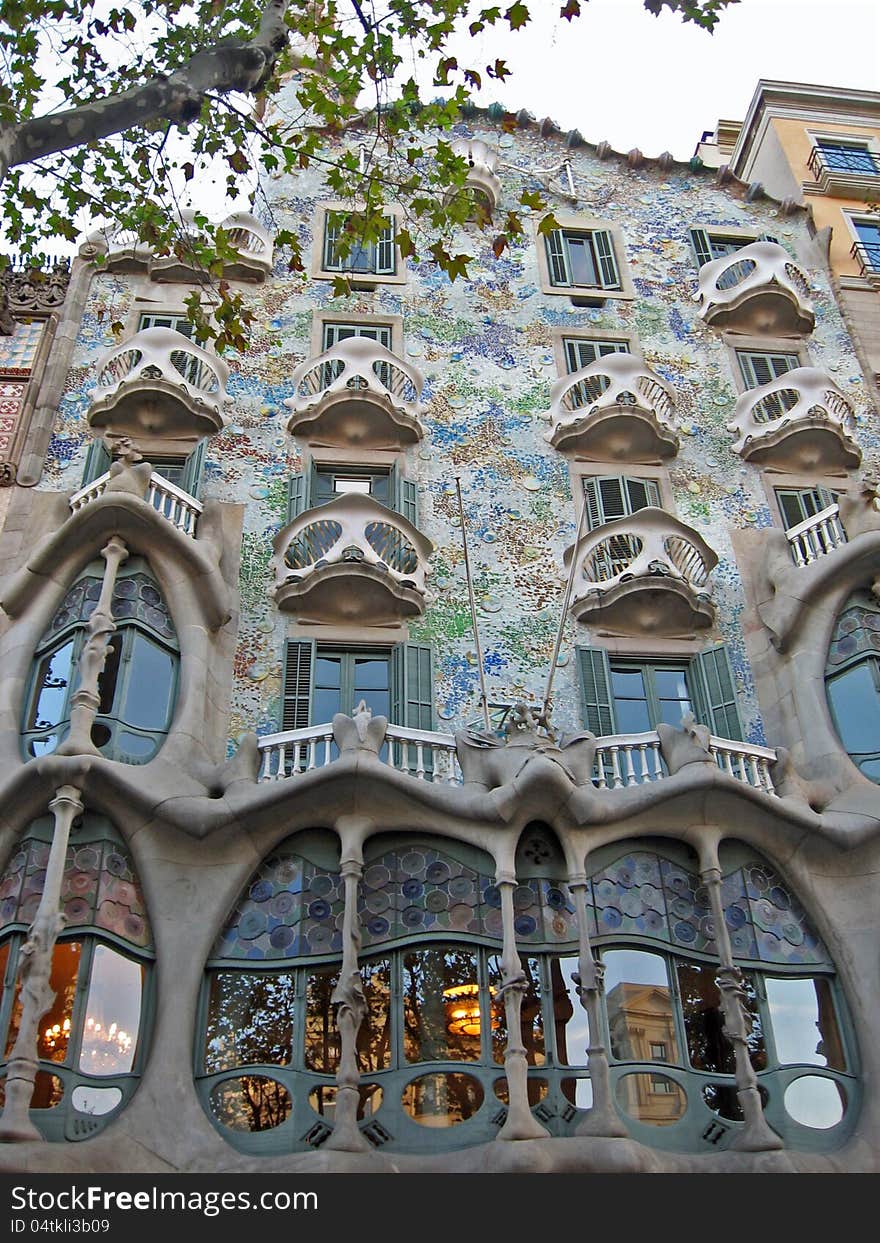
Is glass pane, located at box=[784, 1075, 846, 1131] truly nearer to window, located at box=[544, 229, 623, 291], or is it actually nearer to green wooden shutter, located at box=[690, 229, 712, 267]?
window, located at box=[544, 229, 623, 291]

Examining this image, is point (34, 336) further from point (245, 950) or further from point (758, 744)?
point (758, 744)

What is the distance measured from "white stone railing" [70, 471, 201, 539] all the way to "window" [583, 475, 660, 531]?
5803 millimetres

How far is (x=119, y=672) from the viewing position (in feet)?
46.5

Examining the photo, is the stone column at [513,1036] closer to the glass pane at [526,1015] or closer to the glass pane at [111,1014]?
the glass pane at [526,1015]

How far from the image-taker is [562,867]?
13227 millimetres

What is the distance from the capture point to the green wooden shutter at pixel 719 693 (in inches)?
618

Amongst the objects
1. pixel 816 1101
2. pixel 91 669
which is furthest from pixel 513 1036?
pixel 91 669

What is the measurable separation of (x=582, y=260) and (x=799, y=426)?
6.03 metres

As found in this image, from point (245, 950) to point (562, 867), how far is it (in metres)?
3.54

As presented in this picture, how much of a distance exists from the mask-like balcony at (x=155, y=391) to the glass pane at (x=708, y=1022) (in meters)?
10.5

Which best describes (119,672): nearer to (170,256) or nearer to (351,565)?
(351,565)

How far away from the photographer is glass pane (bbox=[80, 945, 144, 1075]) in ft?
38.9
